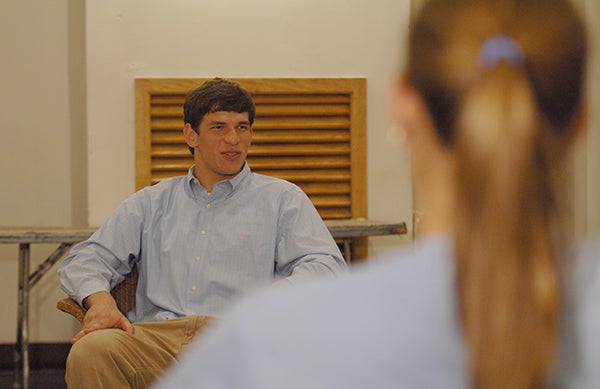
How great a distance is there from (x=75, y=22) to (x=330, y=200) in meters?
1.71

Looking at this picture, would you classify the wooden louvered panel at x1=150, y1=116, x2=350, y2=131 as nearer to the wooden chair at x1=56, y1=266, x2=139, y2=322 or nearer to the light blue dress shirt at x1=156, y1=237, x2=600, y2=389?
the wooden chair at x1=56, y1=266, x2=139, y2=322

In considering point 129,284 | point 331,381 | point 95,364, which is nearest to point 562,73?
point 331,381

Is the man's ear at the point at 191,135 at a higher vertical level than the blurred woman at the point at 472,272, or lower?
higher

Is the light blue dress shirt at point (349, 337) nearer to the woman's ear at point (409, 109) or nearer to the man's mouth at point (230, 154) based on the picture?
the woman's ear at point (409, 109)

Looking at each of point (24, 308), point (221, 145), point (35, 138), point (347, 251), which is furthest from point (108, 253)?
point (35, 138)

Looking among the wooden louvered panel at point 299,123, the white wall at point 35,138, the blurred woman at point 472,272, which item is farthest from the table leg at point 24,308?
the blurred woman at point 472,272

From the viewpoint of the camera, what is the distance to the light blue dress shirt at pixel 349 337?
648 millimetres

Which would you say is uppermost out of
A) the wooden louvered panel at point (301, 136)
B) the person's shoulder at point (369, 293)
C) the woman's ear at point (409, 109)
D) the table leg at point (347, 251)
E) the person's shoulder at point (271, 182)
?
the wooden louvered panel at point (301, 136)

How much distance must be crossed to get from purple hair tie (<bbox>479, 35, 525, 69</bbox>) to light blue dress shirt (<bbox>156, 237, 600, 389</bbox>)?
0.18 meters

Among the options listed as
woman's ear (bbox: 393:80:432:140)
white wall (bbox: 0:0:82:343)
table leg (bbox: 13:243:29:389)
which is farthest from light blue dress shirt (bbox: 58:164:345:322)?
woman's ear (bbox: 393:80:432:140)

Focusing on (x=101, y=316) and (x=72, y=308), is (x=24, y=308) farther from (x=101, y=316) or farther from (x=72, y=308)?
(x=101, y=316)

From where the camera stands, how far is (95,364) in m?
2.32

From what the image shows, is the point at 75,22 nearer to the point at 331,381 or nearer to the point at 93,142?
the point at 93,142

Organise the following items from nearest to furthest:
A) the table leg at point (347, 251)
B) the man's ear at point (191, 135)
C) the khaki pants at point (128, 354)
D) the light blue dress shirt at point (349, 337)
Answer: the light blue dress shirt at point (349, 337), the khaki pants at point (128, 354), the man's ear at point (191, 135), the table leg at point (347, 251)
